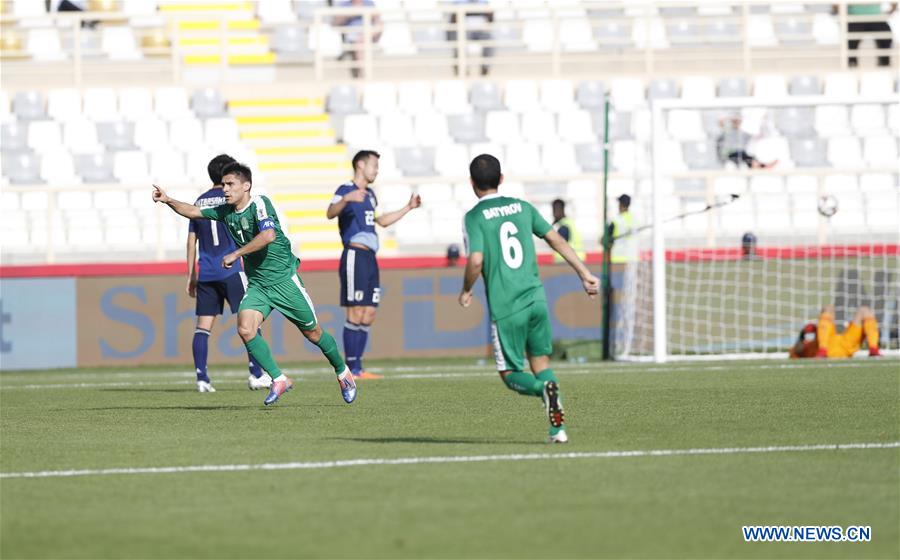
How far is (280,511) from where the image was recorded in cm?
668

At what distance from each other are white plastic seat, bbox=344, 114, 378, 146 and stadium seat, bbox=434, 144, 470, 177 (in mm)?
1341

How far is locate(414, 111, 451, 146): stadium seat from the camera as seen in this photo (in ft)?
90.4

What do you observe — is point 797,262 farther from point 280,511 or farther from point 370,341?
point 280,511

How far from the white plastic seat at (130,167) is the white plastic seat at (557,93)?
7112 millimetres

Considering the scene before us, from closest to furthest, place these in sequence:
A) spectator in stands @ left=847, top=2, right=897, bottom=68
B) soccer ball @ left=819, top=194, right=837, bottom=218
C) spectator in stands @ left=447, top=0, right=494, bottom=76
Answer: soccer ball @ left=819, top=194, right=837, bottom=218 → spectator in stands @ left=447, top=0, right=494, bottom=76 → spectator in stands @ left=847, top=2, right=897, bottom=68

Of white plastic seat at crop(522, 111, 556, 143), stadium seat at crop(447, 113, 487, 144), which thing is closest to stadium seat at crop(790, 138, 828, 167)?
white plastic seat at crop(522, 111, 556, 143)

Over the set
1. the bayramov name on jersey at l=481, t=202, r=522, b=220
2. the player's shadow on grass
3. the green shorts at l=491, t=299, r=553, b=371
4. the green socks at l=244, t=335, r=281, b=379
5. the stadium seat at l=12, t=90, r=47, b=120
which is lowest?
the player's shadow on grass

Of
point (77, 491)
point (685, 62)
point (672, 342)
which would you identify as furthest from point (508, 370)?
point (685, 62)

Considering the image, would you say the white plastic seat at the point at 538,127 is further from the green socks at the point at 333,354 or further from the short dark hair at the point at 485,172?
the short dark hair at the point at 485,172

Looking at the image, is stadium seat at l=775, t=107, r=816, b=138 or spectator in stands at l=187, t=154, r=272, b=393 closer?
spectator in stands at l=187, t=154, r=272, b=393

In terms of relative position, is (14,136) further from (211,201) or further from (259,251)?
(259,251)

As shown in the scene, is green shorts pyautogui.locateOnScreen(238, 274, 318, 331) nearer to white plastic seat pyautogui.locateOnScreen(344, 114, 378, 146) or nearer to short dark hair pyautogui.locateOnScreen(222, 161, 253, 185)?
short dark hair pyautogui.locateOnScreen(222, 161, 253, 185)

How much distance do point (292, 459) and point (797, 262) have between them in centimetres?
1380

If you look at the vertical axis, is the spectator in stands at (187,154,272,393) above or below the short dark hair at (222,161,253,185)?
below
